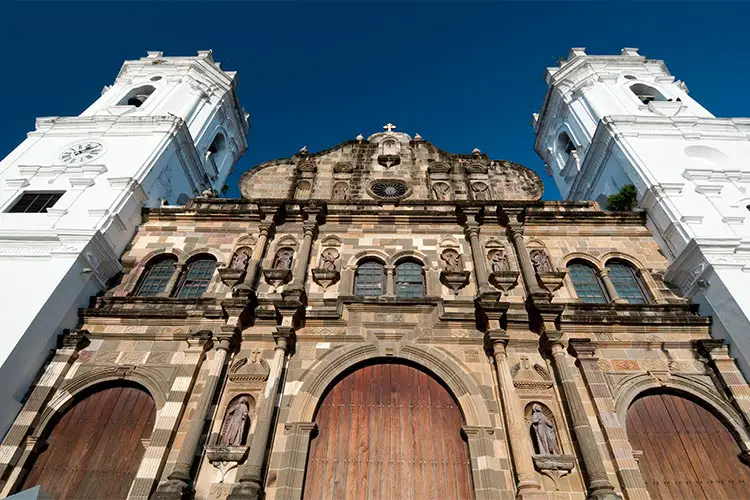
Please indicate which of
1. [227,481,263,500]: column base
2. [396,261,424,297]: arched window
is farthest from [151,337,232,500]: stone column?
[396,261,424,297]: arched window

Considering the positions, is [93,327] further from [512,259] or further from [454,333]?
[512,259]

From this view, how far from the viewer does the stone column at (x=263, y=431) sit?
762 cm

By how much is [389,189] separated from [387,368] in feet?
22.3

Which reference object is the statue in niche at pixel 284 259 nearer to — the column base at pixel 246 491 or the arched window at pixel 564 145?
the column base at pixel 246 491

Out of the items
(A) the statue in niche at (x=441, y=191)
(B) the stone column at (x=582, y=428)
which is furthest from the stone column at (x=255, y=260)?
(B) the stone column at (x=582, y=428)

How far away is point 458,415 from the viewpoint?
930 centimetres

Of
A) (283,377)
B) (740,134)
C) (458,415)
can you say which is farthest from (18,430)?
(740,134)

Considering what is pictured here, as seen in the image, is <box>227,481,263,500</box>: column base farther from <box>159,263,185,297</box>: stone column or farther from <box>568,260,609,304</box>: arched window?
<box>568,260,609,304</box>: arched window

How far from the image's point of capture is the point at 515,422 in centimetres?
857

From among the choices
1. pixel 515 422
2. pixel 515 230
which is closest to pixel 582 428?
pixel 515 422

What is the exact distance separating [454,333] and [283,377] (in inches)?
158

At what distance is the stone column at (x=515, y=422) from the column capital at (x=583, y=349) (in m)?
1.51

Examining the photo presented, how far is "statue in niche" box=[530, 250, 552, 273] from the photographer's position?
1186cm

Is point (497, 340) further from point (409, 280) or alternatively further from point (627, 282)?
point (627, 282)
